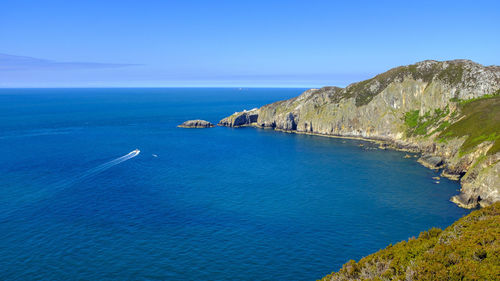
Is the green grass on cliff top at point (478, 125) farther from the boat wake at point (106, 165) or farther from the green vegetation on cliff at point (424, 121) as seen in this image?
the boat wake at point (106, 165)

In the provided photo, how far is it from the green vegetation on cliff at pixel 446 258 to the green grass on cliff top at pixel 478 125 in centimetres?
5486

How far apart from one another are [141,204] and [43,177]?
1519 inches

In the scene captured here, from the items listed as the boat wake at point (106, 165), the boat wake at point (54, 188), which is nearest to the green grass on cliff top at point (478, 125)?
the boat wake at point (106, 165)

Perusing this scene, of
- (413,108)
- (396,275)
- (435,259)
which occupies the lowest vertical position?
(396,275)

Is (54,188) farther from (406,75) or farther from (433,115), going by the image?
(406,75)

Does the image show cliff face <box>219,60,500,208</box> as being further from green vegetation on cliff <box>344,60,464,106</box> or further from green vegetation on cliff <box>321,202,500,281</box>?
green vegetation on cliff <box>321,202,500,281</box>

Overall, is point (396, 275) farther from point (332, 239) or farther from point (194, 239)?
point (194, 239)

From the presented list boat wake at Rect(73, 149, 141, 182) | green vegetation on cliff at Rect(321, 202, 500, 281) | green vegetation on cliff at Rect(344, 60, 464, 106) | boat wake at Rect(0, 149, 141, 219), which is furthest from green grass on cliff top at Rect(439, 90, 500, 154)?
boat wake at Rect(0, 149, 141, 219)

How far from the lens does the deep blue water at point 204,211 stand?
55812 mm

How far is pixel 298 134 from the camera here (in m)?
191

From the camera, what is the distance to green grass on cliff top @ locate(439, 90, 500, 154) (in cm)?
9994

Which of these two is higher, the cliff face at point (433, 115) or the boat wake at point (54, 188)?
the cliff face at point (433, 115)

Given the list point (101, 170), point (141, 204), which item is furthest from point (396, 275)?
point (101, 170)

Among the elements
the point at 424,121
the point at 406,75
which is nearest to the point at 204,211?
the point at 424,121
